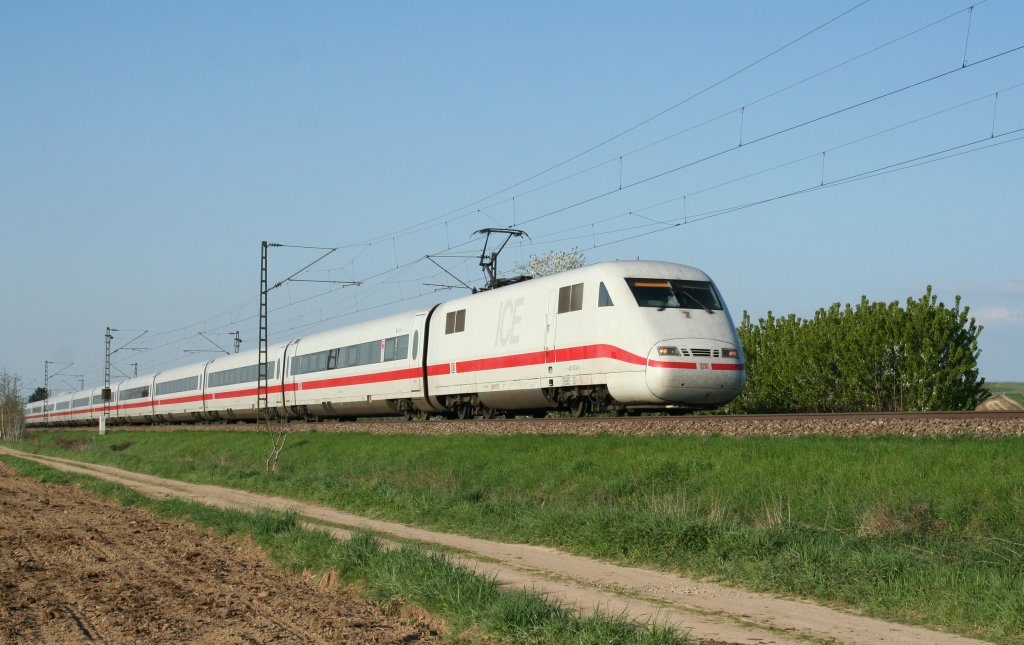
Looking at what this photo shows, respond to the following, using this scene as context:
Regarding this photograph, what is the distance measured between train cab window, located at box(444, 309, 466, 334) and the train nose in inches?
382

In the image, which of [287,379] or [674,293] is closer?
[674,293]

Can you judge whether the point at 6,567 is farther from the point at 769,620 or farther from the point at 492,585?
the point at 769,620

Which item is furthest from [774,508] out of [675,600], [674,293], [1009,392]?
[1009,392]

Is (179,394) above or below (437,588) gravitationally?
above

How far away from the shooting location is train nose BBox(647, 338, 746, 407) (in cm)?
2253

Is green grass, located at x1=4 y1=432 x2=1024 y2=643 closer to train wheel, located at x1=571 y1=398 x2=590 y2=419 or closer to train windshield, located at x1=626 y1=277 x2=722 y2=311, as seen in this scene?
train wheel, located at x1=571 y1=398 x2=590 y2=419

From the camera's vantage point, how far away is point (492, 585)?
936 centimetres

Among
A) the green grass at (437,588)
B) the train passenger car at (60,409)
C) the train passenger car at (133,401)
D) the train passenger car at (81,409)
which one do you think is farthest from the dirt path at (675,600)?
the train passenger car at (60,409)

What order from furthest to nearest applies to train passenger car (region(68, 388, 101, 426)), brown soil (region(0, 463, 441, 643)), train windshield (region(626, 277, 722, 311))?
train passenger car (region(68, 388, 101, 426)) → train windshield (region(626, 277, 722, 311)) → brown soil (region(0, 463, 441, 643))

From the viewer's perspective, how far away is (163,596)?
10.2m

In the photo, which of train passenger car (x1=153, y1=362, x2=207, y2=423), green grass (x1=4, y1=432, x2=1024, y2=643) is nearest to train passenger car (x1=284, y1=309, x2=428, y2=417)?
green grass (x1=4, y1=432, x2=1024, y2=643)

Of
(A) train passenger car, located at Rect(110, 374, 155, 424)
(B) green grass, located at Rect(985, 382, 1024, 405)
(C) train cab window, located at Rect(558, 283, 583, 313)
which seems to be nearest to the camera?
(C) train cab window, located at Rect(558, 283, 583, 313)

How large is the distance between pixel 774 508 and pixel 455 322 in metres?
18.9

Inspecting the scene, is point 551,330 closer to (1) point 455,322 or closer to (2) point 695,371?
(2) point 695,371
